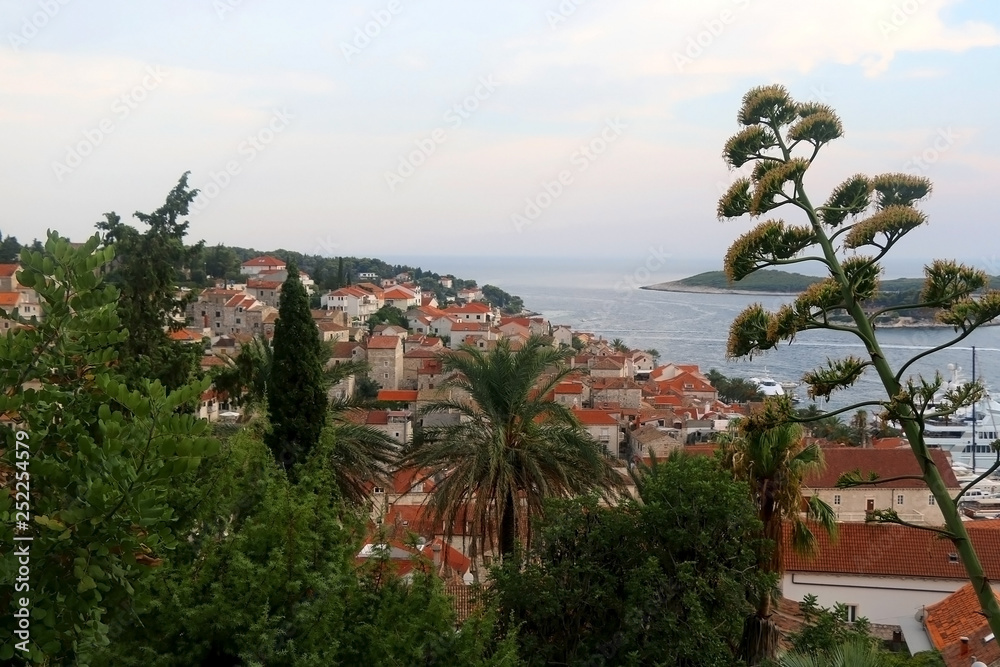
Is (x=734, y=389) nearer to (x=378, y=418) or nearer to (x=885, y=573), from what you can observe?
(x=378, y=418)

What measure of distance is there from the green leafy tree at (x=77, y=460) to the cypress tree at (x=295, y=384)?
6.05 meters

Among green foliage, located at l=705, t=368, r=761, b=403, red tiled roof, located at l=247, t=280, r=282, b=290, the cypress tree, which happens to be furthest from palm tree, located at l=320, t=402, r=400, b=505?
red tiled roof, located at l=247, t=280, r=282, b=290

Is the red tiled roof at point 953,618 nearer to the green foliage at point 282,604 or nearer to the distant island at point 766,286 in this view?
the green foliage at point 282,604

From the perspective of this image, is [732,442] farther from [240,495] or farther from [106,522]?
[106,522]

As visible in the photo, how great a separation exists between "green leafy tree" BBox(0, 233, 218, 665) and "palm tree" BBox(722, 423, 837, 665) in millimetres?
5553

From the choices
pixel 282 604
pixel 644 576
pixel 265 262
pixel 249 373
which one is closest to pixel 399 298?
pixel 265 262

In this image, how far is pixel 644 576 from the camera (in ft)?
19.7

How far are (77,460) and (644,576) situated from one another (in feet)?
14.6

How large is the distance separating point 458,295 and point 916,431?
119693 mm

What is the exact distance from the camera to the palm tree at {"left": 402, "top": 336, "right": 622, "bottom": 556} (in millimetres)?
8367

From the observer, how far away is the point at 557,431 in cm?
886

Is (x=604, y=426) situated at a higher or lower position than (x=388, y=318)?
lower

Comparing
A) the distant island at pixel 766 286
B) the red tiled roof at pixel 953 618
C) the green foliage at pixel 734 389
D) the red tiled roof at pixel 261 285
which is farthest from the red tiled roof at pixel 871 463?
the red tiled roof at pixel 261 285

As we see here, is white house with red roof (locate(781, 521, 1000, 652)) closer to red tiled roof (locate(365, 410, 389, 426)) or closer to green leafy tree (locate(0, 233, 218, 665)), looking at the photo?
green leafy tree (locate(0, 233, 218, 665))
